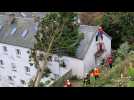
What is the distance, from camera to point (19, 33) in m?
4.07

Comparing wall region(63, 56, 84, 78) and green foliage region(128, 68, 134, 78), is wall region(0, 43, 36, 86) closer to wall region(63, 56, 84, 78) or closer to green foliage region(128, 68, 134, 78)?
wall region(63, 56, 84, 78)

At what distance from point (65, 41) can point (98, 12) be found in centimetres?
54

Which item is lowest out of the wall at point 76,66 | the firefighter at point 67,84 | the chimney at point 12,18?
the firefighter at point 67,84

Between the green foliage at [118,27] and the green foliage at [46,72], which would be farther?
the green foliage at [46,72]

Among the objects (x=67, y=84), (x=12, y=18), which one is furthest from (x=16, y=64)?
(x=67, y=84)

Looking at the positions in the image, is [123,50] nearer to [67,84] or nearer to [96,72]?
[96,72]

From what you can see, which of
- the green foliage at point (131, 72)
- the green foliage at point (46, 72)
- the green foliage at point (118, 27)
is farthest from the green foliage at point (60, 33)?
the green foliage at point (131, 72)

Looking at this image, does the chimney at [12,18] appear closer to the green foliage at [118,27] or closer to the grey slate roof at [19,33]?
the grey slate roof at [19,33]

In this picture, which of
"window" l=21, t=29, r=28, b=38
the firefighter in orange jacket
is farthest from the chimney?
the firefighter in orange jacket

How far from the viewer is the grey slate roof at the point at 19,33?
13.0ft

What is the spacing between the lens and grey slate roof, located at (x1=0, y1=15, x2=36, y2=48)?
397 centimetres
